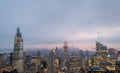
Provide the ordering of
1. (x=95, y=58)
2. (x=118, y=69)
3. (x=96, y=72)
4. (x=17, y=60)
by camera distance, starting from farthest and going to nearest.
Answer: (x=95, y=58) < (x=17, y=60) < (x=118, y=69) < (x=96, y=72)

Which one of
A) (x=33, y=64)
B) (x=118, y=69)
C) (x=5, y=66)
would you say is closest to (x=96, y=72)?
(x=118, y=69)

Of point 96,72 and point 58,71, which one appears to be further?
point 58,71

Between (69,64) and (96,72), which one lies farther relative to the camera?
(69,64)

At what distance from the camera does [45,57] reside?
154 m

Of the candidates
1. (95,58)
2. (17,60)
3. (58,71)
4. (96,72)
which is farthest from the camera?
(95,58)

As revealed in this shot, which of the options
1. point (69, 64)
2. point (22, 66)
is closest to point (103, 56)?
point (69, 64)

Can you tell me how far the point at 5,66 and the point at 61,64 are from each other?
5753 cm

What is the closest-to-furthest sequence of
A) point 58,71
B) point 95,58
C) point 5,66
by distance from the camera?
point 5,66
point 58,71
point 95,58

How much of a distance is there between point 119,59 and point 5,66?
164 feet

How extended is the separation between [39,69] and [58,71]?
20831mm

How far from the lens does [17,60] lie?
11469 cm

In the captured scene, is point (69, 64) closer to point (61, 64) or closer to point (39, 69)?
point (61, 64)

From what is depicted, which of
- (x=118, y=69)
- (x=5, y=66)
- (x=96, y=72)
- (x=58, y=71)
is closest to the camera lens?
(x=96, y=72)

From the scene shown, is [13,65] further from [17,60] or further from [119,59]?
[119,59]
